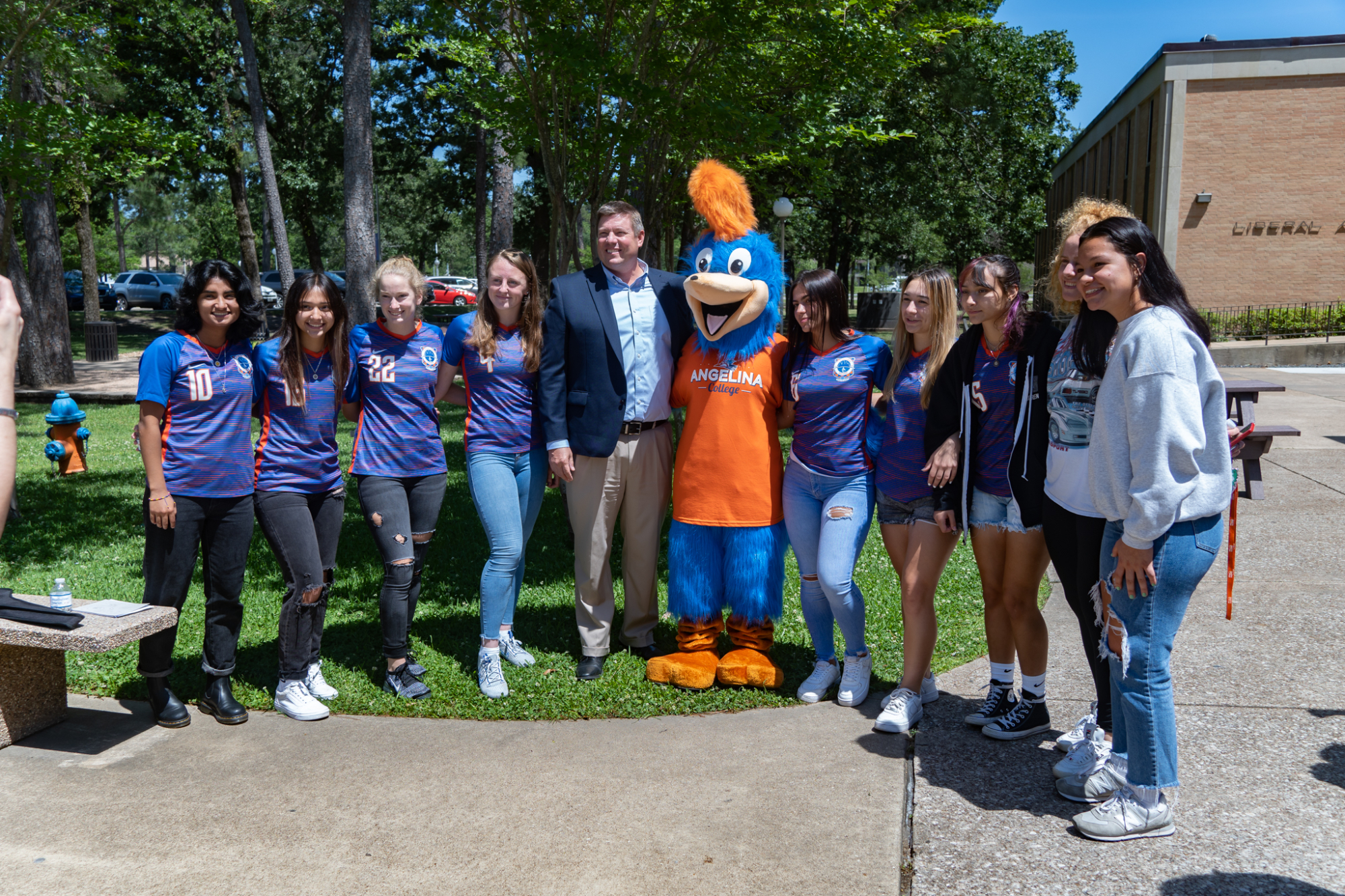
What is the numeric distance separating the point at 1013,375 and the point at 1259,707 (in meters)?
1.86

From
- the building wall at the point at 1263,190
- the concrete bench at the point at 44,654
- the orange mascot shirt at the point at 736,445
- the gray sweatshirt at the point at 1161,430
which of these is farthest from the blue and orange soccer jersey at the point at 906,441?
the building wall at the point at 1263,190

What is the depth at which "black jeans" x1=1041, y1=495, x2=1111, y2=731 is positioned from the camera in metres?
3.32

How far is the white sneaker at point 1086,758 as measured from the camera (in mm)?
3455

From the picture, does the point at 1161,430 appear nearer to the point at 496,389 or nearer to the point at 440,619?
the point at 496,389

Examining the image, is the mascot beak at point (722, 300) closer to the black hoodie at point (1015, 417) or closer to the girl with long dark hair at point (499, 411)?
the girl with long dark hair at point (499, 411)

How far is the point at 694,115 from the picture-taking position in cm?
677

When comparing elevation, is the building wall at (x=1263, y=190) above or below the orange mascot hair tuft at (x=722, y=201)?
above

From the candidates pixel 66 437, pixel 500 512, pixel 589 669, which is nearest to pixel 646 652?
pixel 589 669

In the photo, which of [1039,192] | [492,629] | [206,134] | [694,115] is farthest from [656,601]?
[1039,192]

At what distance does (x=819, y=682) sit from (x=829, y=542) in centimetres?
69

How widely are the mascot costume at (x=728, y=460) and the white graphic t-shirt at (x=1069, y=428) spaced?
1.30 m

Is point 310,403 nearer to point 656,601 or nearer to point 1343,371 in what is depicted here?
point 656,601

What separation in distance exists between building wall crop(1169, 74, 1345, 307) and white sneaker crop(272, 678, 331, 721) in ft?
86.3

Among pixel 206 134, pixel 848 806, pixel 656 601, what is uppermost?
pixel 206 134
